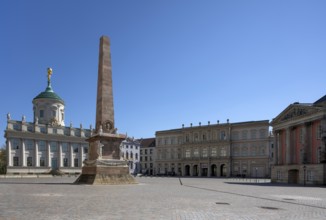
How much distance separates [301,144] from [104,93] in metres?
28.9

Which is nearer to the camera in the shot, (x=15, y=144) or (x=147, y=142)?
(x=15, y=144)

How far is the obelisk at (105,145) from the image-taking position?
3344 cm

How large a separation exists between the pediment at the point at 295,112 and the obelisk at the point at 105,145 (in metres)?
25.6

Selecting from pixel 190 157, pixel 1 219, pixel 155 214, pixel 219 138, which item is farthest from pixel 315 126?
pixel 190 157

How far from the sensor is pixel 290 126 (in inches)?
2051

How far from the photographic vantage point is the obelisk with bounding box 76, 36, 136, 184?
33.4m

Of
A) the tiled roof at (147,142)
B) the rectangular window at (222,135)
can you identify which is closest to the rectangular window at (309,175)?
the rectangular window at (222,135)

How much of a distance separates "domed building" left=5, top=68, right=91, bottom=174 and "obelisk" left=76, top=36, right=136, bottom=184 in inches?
1917

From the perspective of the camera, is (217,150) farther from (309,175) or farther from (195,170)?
(309,175)

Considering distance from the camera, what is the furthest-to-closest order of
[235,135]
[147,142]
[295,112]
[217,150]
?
[147,142] → [217,150] → [235,135] → [295,112]

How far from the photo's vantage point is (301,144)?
163 ft

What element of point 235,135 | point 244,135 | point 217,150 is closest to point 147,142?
point 217,150

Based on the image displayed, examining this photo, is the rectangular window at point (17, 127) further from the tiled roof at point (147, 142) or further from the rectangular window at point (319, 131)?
the rectangular window at point (319, 131)

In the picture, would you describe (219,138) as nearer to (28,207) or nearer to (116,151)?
(116,151)
